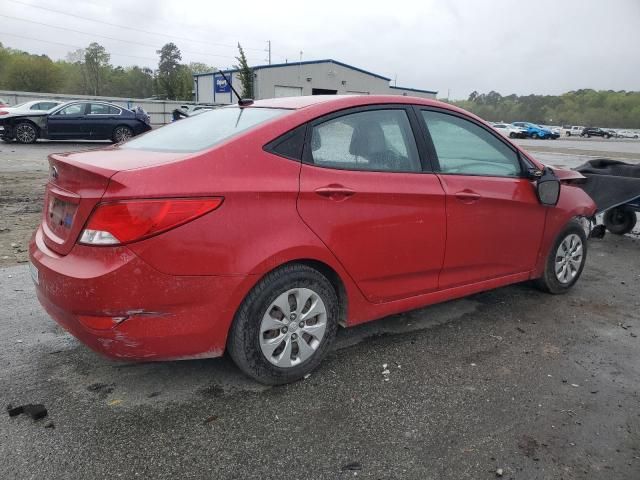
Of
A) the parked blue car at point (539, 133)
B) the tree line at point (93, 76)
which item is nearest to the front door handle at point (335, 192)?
the parked blue car at point (539, 133)

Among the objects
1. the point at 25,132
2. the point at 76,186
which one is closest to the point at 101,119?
the point at 25,132

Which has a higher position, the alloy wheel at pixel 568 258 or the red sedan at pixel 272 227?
the red sedan at pixel 272 227

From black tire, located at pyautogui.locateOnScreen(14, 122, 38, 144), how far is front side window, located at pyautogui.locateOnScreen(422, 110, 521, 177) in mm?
17485

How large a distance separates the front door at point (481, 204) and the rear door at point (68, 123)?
1678cm

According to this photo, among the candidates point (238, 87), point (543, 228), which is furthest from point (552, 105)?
point (543, 228)

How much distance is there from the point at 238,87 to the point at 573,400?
146ft

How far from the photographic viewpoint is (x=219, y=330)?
2783mm

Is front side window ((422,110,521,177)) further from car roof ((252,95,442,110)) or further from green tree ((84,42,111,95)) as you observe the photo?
green tree ((84,42,111,95))

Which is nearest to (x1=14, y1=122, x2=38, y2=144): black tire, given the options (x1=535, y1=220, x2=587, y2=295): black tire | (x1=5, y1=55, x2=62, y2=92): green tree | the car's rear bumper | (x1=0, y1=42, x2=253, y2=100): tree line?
the car's rear bumper

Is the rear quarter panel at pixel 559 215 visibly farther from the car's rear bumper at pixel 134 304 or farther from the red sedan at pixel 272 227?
the car's rear bumper at pixel 134 304

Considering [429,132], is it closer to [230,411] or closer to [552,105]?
[230,411]

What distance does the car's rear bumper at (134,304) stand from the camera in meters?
2.53

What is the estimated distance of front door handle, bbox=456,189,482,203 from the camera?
3681 millimetres

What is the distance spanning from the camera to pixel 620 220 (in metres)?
7.60
